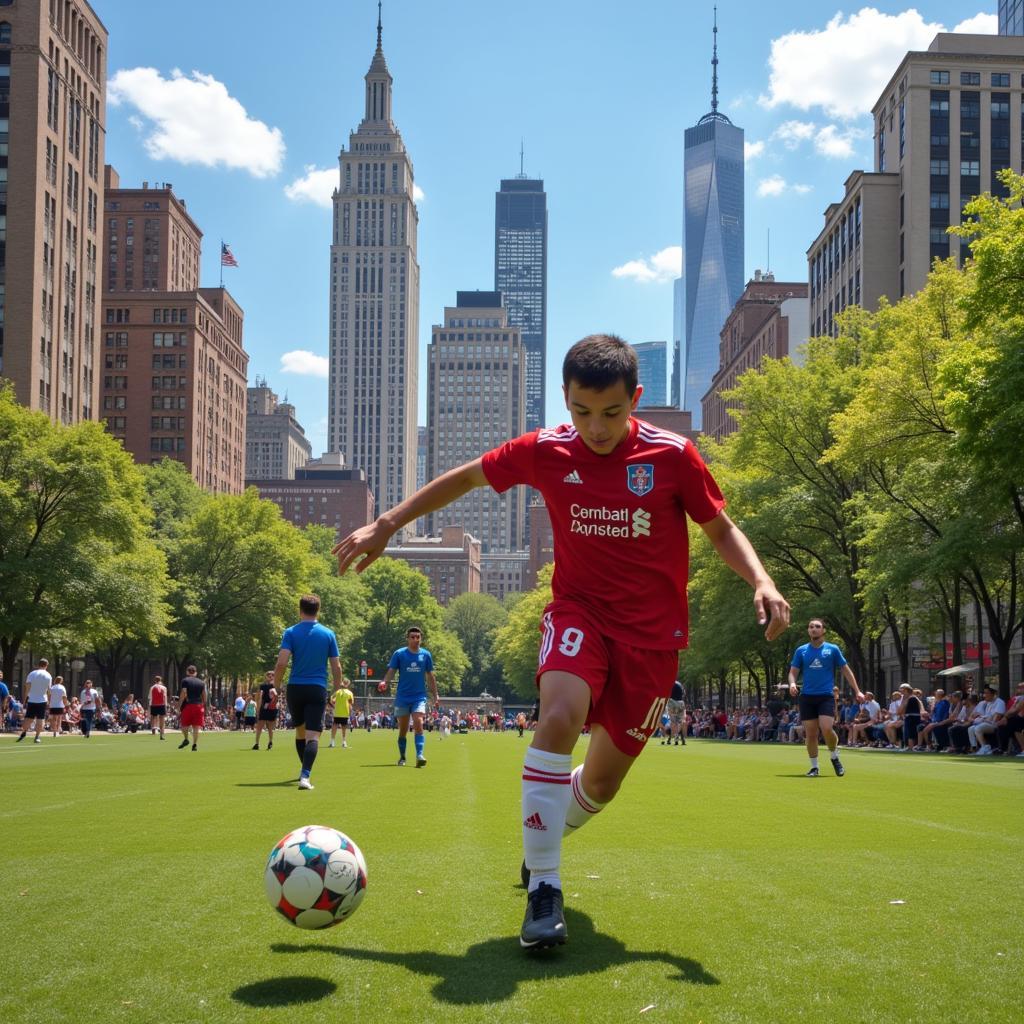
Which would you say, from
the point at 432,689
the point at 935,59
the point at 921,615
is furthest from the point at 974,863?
the point at 935,59

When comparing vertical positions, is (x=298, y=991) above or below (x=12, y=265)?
below

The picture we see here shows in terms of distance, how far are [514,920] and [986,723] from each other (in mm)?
23884

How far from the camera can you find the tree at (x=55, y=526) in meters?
43.9

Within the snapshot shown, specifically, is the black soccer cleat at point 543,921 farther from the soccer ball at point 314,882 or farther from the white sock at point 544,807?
the soccer ball at point 314,882

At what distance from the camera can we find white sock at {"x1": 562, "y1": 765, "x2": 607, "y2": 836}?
5586 mm

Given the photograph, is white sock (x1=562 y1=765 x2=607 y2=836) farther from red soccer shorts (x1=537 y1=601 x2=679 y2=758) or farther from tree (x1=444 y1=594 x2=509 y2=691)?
tree (x1=444 y1=594 x2=509 y2=691)

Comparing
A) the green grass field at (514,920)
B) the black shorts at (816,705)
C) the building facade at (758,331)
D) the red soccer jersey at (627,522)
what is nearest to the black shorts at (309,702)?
the green grass field at (514,920)

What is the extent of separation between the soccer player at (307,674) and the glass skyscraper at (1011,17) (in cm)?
10505

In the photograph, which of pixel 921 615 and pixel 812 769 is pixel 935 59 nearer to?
pixel 921 615

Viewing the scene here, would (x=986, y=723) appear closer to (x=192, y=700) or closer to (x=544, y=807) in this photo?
(x=192, y=700)

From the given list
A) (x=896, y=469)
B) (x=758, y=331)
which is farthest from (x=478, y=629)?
(x=896, y=469)

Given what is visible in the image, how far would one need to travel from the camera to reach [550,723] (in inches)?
196

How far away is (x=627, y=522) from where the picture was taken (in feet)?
17.3

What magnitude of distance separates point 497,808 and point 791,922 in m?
6.50
